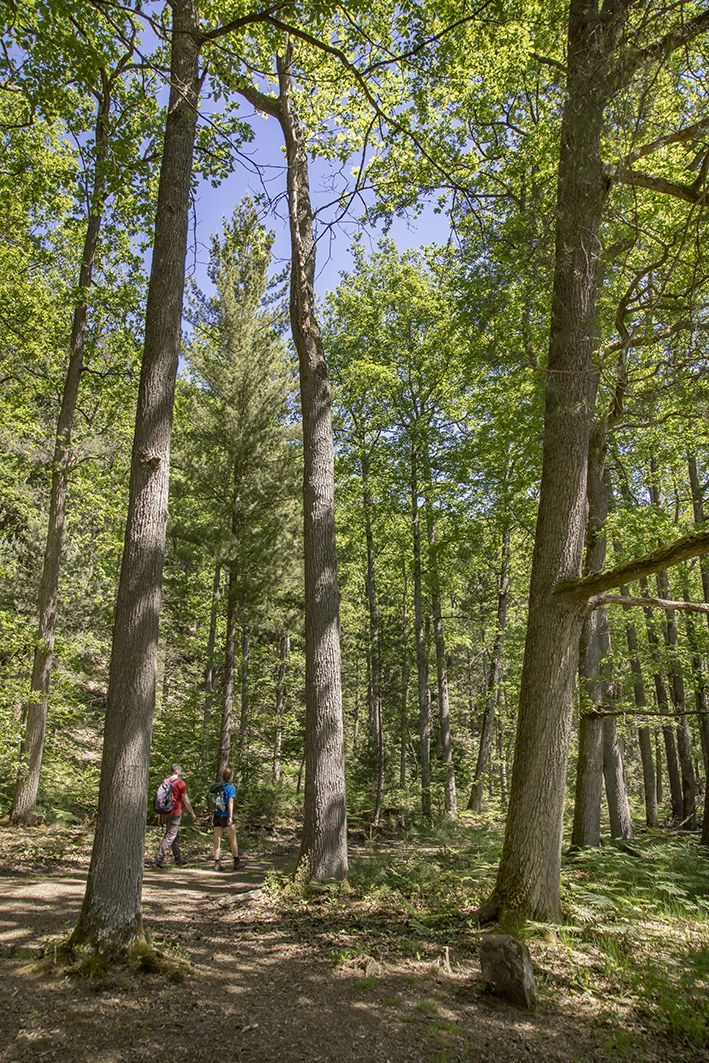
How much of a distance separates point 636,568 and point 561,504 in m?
1.04

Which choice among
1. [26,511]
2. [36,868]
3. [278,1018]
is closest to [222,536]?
[26,511]

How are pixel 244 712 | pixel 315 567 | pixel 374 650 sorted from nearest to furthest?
pixel 315 567, pixel 374 650, pixel 244 712

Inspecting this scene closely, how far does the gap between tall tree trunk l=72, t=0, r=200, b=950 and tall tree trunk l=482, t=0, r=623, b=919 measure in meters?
3.29

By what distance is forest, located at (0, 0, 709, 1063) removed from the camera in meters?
4.45

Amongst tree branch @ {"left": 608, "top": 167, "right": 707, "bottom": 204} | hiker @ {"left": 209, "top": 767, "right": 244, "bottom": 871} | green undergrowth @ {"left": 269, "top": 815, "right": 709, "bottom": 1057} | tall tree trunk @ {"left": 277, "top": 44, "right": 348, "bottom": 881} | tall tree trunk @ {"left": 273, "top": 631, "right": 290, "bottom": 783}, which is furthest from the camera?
tall tree trunk @ {"left": 273, "top": 631, "right": 290, "bottom": 783}

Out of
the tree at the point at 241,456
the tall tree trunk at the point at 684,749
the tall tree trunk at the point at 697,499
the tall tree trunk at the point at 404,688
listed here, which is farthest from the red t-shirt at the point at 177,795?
the tall tree trunk at the point at 684,749

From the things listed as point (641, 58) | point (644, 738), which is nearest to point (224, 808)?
point (641, 58)

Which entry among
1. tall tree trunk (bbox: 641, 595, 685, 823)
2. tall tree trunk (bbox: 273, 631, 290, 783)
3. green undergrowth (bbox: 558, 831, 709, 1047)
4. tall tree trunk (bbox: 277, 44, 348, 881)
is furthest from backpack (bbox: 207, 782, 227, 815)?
tall tree trunk (bbox: 641, 595, 685, 823)

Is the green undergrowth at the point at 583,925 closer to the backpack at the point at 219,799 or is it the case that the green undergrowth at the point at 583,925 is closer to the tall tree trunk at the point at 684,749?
the backpack at the point at 219,799

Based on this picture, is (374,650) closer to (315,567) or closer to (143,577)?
(315,567)

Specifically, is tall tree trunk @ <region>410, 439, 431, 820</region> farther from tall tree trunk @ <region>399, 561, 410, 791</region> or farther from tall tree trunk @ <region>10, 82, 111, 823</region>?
tall tree trunk @ <region>10, 82, 111, 823</region>

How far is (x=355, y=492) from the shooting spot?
→ 18.7 metres

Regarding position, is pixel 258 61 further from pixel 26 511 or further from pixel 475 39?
pixel 26 511

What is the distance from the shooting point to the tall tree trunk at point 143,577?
4590 mm
